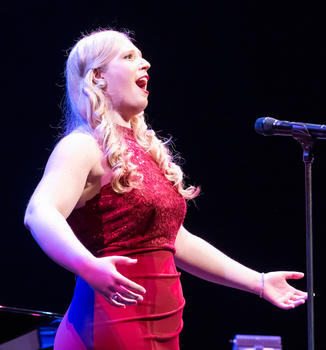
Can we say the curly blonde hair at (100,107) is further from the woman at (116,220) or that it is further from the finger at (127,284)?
the finger at (127,284)

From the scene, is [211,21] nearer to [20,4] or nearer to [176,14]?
[176,14]

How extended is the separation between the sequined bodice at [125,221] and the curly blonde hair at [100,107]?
90mm

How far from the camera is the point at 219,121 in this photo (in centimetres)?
360

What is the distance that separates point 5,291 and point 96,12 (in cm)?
176

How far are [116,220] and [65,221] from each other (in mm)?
263

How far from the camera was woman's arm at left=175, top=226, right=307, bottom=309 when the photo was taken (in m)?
2.05

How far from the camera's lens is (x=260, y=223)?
3.59 m

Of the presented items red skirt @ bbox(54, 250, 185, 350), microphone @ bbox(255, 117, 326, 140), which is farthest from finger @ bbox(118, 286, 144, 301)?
microphone @ bbox(255, 117, 326, 140)

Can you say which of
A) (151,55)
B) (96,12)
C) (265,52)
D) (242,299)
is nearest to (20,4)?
(96,12)

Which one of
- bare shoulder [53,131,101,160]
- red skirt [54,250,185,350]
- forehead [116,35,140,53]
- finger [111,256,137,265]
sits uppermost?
forehead [116,35,140,53]

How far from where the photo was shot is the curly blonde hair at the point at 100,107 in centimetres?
191

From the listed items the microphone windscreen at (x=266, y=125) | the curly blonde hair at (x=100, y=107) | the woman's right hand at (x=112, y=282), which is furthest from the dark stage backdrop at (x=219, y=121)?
the woman's right hand at (x=112, y=282)

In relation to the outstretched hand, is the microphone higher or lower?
higher

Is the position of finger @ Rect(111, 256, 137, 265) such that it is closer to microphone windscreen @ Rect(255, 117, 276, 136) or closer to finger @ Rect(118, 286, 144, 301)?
finger @ Rect(118, 286, 144, 301)
